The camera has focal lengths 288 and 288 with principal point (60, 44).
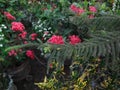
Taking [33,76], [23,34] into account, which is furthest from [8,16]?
[33,76]

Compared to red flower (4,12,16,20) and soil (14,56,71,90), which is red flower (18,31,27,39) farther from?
soil (14,56,71,90)

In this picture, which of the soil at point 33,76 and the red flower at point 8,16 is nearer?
the red flower at point 8,16

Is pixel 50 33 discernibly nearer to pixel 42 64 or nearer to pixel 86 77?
pixel 42 64

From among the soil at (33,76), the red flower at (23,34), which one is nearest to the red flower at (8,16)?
the red flower at (23,34)

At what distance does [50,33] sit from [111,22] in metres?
1.64

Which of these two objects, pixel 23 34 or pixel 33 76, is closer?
pixel 23 34

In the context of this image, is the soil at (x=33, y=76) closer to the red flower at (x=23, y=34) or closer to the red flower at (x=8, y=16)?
the red flower at (x=23, y=34)

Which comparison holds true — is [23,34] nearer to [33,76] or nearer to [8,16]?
[8,16]

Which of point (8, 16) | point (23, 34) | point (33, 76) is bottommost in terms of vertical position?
point (33, 76)

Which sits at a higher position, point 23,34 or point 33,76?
point 23,34

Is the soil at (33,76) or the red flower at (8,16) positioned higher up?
the red flower at (8,16)

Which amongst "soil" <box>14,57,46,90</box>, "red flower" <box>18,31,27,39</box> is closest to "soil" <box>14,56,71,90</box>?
"soil" <box>14,57,46,90</box>

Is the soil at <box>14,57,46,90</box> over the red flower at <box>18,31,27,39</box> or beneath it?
beneath

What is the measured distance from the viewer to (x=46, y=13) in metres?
3.17
